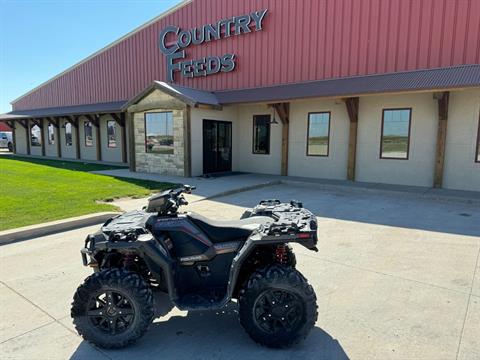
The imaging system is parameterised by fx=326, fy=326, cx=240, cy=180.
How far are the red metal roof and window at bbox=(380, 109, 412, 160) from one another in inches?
58.9

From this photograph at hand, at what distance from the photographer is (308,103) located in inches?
507

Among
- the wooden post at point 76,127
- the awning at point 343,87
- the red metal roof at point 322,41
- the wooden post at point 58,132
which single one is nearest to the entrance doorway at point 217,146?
the awning at point 343,87

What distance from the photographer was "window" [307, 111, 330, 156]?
12531 mm

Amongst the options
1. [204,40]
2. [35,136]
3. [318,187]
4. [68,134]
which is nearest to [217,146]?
[318,187]

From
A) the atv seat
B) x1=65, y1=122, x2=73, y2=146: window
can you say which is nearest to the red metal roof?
x1=65, y1=122, x2=73, y2=146: window

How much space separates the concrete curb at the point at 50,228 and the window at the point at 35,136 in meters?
22.0

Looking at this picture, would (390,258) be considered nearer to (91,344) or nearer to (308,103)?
(91,344)

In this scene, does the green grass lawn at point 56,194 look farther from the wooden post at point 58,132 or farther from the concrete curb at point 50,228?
the wooden post at point 58,132

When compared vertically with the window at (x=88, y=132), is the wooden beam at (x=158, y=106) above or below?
above

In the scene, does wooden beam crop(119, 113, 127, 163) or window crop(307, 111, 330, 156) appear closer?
window crop(307, 111, 330, 156)

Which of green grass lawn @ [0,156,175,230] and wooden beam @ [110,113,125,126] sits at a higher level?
wooden beam @ [110,113,125,126]

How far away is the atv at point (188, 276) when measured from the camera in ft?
8.38

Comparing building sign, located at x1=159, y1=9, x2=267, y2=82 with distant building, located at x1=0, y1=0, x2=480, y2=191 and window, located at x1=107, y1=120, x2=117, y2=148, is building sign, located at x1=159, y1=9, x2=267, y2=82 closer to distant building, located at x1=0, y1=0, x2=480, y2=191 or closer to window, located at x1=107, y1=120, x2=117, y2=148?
distant building, located at x1=0, y1=0, x2=480, y2=191

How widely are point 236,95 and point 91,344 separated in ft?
40.8
